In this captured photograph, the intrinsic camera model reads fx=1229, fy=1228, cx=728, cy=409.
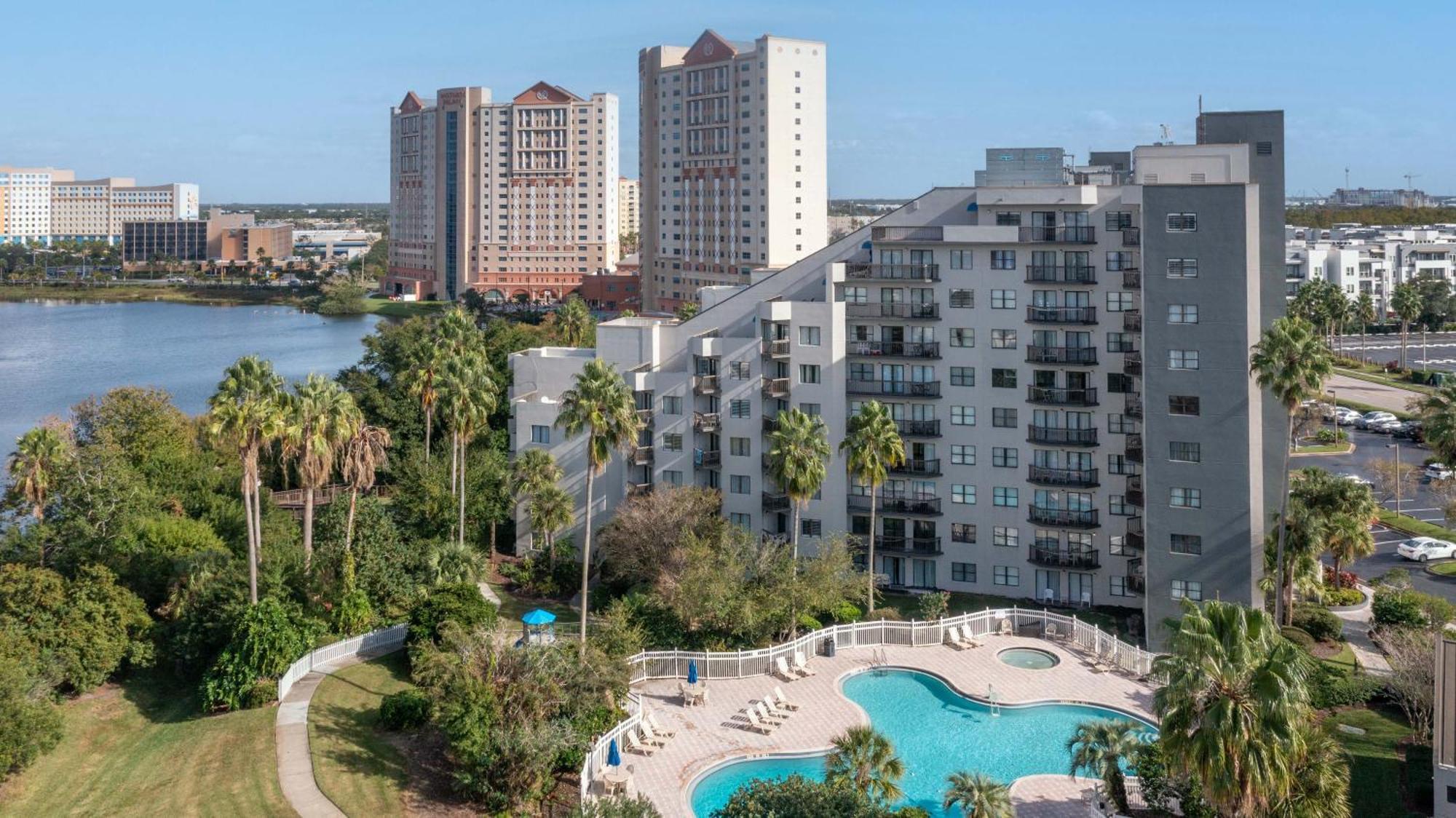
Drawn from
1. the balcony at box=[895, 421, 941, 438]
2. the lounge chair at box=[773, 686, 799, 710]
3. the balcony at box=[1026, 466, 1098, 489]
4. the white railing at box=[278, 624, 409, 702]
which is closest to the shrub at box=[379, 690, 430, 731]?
the white railing at box=[278, 624, 409, 702]

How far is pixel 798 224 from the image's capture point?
157875 millimetres

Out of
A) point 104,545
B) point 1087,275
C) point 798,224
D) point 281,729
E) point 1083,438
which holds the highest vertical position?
point 798,224

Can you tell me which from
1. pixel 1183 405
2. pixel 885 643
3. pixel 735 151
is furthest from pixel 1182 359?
pixel 735 151

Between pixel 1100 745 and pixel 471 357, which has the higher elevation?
pixel 471 357

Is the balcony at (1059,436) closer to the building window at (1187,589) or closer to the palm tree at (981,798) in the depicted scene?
the building window at (1187,589)

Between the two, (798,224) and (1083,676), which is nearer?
(1083,676)

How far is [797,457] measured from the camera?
5022 cm

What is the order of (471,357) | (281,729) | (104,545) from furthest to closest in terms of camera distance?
(471,357) < (104,545) < (281,729)

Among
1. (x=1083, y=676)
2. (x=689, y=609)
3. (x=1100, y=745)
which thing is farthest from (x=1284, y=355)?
(x=689, y=609)

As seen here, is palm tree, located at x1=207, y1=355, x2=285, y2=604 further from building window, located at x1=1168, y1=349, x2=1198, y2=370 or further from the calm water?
the calm water

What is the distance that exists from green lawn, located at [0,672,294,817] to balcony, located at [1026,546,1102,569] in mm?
32853

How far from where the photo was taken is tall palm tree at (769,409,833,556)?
50281 mm

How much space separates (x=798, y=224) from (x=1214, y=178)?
105 m

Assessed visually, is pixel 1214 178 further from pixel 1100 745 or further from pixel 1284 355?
pixel 1100 745
